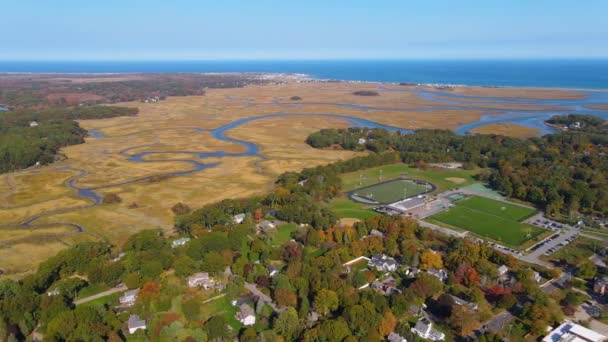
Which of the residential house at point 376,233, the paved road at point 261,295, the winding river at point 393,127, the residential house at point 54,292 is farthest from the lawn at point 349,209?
the residential house at point 54,292

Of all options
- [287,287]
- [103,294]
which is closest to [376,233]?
[287,287]

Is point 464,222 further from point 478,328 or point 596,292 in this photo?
point 478,328

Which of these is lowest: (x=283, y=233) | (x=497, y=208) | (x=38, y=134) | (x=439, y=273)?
(x=283, y=233)

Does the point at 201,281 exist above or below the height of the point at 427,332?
above

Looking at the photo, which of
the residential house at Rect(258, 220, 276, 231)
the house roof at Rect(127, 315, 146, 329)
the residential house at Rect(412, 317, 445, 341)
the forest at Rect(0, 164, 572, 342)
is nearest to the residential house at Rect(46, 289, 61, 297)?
the forest at Rect(0, 164, 572, 342)

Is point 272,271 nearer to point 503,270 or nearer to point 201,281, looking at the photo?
point 201,281

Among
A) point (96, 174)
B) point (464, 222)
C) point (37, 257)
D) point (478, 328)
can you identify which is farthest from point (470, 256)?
point (96, 174)

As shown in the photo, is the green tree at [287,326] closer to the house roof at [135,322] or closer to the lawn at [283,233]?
the house roof at [135,322]

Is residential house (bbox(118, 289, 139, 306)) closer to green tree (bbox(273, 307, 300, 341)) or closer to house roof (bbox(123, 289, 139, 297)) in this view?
house roof (bbox(123, 289, 139, 297))
